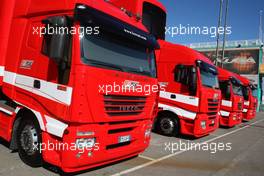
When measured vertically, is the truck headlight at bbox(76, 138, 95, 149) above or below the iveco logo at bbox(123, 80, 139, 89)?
below

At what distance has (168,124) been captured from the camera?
991 centimetres

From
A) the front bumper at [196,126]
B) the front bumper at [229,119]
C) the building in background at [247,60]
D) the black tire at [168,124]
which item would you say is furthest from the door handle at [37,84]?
the building in background at [247,60]

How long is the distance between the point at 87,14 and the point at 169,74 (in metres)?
5.58

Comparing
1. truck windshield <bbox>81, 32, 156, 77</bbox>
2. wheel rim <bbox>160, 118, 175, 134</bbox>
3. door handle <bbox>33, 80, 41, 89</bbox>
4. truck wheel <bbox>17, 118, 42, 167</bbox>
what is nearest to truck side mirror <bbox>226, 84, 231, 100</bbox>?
wheel rim <bbox>160, 118, 175, 134</bbox>

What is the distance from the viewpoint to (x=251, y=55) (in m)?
39.3

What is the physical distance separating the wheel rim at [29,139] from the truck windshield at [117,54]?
1.69 metres

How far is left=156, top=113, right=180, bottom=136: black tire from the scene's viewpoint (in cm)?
980

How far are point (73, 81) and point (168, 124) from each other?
19.6 feet

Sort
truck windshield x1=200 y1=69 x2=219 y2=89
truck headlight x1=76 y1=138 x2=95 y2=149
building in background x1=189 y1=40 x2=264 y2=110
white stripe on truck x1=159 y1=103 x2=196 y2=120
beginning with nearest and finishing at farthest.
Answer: truck headlight x1=76 y1=138 x2=95 y2=149 → white stripe on truck x1=159 y1=103 x2=196 y2=120 → truck windshield x1=200 y1=69 x2=219 y2=89 → building in background x1=189 y1=40 x2=264 y2=110

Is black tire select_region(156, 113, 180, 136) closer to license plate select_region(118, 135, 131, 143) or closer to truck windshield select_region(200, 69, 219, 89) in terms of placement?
truck windshield select_region(200, 69, 219, 89)

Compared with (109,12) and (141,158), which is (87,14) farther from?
(141,158)

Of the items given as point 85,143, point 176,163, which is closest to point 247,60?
point 176,163

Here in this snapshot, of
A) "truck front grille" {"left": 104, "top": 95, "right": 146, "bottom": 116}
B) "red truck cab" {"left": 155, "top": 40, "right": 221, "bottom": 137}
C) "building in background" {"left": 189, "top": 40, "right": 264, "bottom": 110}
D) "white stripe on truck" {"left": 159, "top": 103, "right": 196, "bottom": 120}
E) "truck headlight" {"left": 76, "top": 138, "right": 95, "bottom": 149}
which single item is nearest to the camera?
"truck headlight" {"left": 76, "top": 138, "right": 95, "bottom": 149}

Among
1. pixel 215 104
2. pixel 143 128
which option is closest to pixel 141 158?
pixel 143 128
